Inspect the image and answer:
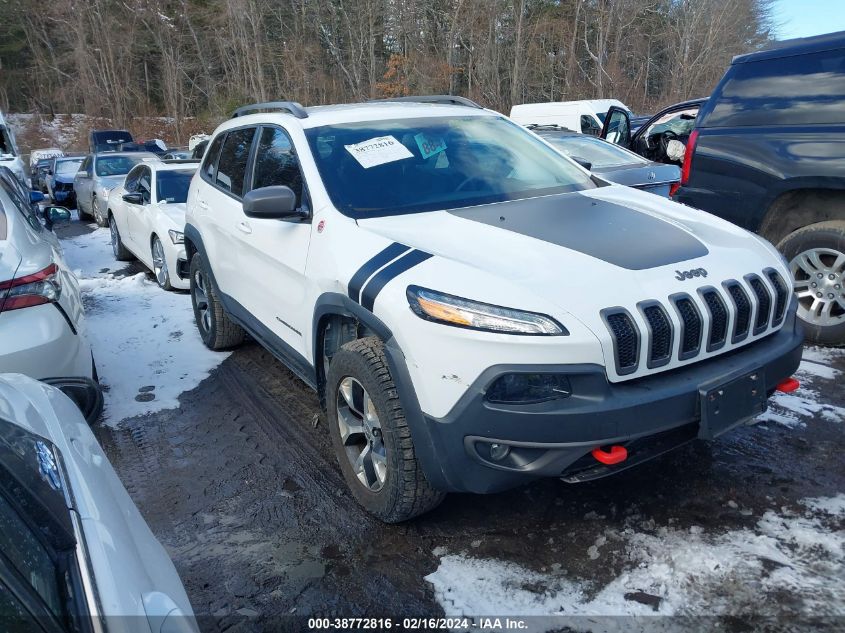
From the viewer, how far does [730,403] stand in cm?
251

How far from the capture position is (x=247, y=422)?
13.7ft

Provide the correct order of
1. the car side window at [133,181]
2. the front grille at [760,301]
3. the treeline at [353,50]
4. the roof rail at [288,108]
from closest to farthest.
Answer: the front grille at [760,301], the roof rail at [288,108], the car side window at [133,181], the treeline at [353,50]

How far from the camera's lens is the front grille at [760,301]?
2.77 meters

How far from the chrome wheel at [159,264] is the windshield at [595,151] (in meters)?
4.79

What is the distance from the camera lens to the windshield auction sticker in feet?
11.5

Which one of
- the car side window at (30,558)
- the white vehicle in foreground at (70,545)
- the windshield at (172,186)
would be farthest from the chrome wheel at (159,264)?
the car side window at (30,558)

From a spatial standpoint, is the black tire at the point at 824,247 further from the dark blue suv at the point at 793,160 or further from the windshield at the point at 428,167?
the windshield at the point at 428,167

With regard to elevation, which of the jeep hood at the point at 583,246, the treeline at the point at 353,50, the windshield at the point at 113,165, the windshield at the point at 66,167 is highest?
the treeline at the point at 353,50

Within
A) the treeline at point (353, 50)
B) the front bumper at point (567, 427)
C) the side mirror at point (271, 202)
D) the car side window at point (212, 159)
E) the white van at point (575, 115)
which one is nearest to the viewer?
the front bumper at point (567, 427)

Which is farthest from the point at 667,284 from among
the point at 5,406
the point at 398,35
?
the point at 398,35

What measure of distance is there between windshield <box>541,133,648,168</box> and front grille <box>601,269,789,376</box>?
477cm

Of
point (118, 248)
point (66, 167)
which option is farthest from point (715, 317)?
point (66, 167)

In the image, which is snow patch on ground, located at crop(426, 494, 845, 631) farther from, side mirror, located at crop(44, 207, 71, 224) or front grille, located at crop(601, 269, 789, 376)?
side mirror, located at crop(44, 207, 71, 224)

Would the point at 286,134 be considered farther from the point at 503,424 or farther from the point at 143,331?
the point at 143,331
